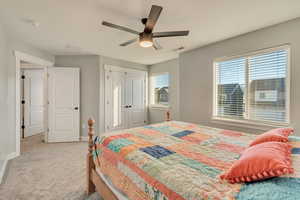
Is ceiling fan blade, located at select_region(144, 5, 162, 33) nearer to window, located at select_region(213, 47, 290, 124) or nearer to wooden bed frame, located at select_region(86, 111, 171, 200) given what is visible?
wooden bed frame, located at select_region(86, 111, 171, 200)

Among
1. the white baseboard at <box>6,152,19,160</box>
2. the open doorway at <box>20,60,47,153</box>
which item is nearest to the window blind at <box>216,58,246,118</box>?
the white baseboard at <box>6,152,19,160</box>

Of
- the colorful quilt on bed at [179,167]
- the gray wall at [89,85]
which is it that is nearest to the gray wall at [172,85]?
the gray wall at [89,85]

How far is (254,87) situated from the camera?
2.73 m

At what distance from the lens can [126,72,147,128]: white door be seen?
16.4 ft

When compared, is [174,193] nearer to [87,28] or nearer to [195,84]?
[87,28]

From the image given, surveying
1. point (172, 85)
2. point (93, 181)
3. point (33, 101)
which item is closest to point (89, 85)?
point (33, 101)

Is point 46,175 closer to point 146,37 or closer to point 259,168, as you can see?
point 146,37

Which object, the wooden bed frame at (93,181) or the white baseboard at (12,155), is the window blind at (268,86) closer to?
the wooden bed frame at (93,181)

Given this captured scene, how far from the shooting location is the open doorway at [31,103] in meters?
4.27

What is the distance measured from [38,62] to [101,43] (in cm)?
171

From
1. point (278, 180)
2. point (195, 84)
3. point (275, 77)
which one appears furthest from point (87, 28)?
point (275, 77)

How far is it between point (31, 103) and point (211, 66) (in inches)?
208

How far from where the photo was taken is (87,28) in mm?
2533

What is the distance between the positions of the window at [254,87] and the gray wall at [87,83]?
3115 mm
